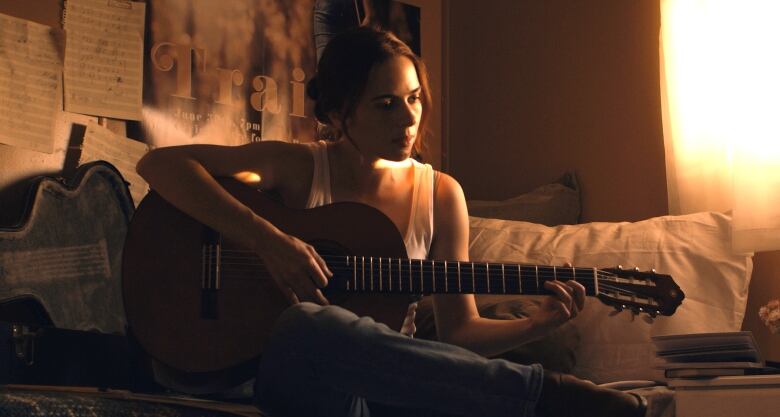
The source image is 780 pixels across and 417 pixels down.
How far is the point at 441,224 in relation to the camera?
6.24 feet

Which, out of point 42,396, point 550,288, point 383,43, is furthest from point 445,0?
point 42,396

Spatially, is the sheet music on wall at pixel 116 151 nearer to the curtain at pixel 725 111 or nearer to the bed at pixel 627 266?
the bed at pixel 627 266

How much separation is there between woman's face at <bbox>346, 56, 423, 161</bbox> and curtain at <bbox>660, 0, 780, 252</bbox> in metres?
0.81

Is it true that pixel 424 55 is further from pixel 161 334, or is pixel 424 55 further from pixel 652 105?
pixel 161 334

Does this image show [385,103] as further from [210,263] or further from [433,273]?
[210,263]

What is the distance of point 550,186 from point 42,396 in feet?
6.10

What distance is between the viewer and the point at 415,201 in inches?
74.9

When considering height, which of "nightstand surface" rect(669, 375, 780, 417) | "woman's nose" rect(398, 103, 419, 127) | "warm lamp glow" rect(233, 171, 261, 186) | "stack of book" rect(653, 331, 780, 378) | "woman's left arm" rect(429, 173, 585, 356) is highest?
"woman's nose" rect(398, 103, 419, 127)

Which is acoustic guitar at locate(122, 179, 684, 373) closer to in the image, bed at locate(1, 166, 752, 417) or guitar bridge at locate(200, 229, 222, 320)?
guitar bridge at locate(200, 229, 222, 320)

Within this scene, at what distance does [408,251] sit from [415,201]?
4.5 inches

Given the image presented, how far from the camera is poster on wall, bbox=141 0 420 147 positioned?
261 centimetres

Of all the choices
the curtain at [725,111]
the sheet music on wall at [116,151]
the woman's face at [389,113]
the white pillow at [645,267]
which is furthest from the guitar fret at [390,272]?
the sheet music on wall at [116,151]

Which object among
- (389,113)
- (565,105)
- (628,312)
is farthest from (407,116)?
(565,105)

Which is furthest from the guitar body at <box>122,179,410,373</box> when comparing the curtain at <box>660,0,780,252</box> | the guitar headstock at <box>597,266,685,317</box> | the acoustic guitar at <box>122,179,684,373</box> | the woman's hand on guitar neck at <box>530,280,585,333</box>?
the curtain at <box>660,0,780,252</box>
